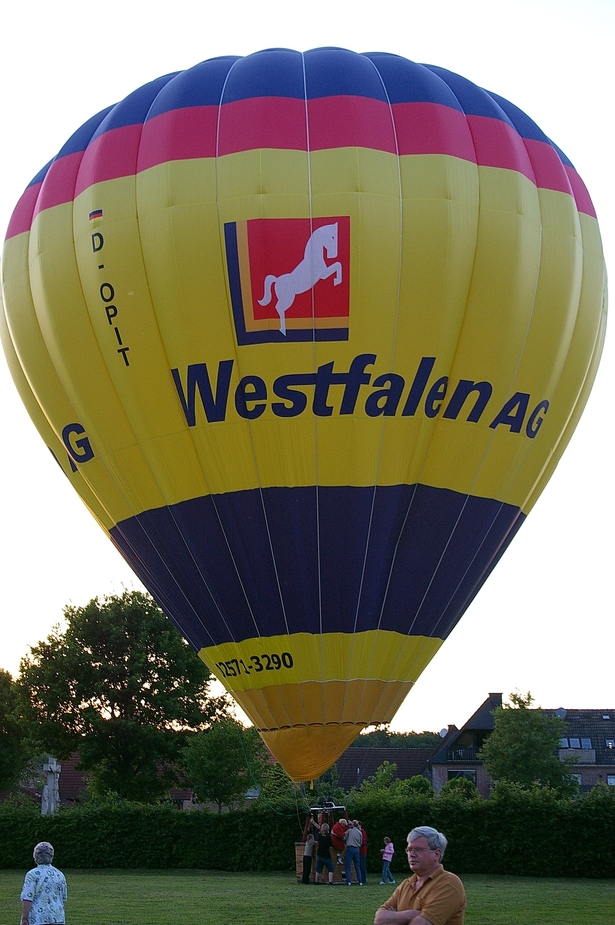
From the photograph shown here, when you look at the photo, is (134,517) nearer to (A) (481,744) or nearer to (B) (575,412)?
(B) (575,412)

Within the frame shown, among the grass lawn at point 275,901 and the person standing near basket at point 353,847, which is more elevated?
the person standing near basket at point 353,847

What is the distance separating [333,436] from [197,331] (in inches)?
63.9

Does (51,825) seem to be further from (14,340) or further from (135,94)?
(135,94)

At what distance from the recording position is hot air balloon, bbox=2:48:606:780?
9.99 metres

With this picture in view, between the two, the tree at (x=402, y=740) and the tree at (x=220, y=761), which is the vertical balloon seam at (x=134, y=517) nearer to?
the tree at (x=220, y=761)

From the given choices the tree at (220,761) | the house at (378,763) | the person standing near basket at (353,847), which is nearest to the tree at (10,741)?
the tree at (220,761)

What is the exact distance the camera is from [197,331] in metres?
10.1

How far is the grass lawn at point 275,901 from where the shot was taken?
12016mm

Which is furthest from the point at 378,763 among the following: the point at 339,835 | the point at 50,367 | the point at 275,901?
the point at 50,367

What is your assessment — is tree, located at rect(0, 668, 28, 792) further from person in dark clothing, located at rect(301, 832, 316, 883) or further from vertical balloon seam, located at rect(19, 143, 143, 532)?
vertical balloon seam, located at rect(19, 143, 143, 532)

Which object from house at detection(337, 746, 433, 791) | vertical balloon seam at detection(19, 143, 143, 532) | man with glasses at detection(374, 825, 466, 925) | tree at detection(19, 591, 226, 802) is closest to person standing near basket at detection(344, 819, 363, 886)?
vertical balloon seam at detection(19, 143, 143, 532)

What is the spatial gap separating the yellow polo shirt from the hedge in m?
14.6

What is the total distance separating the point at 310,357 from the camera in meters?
9.95

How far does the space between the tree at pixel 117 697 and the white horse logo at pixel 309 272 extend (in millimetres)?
21457
